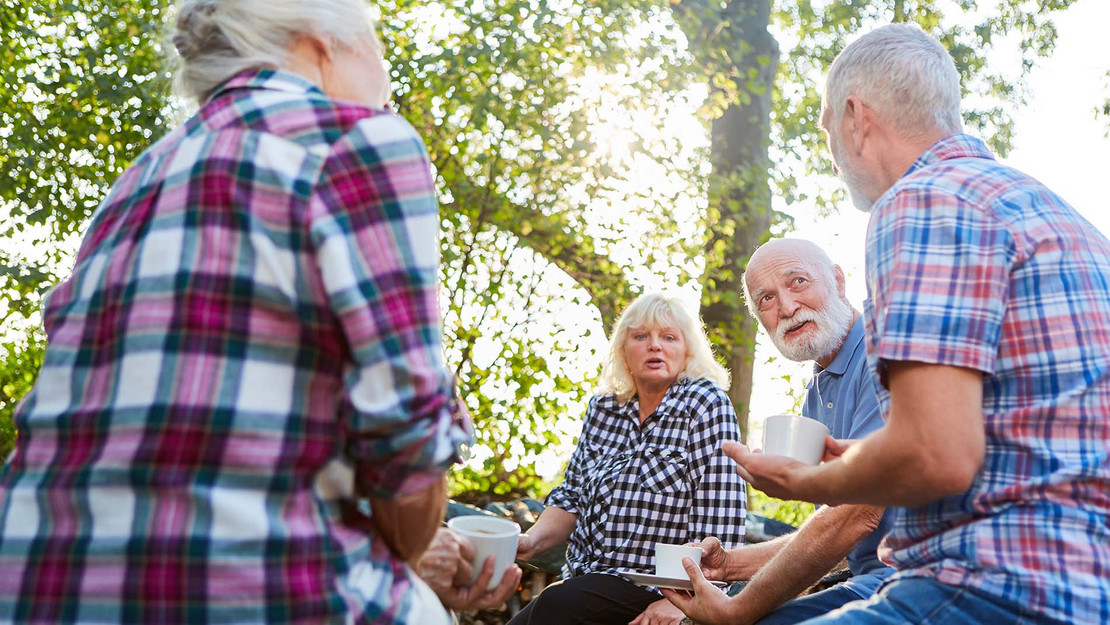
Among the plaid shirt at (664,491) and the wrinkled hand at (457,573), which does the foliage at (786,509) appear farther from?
the wrinkled hand at (457,573)

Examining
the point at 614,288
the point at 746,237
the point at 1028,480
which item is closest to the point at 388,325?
the point at 1028,480

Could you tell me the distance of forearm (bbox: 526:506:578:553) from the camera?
363cm

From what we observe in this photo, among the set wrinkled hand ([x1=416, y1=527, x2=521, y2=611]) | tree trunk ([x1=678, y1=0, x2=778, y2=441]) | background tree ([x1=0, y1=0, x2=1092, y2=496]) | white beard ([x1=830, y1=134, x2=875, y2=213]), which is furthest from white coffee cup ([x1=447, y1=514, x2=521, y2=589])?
tree trunk ([x1=678, y1=0, x2=778, y2=441])

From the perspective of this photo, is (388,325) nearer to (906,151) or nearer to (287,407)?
(287,407)

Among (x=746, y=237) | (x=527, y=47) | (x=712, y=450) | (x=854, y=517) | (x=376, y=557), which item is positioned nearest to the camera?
(x=376, y=557)

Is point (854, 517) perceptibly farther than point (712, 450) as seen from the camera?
No

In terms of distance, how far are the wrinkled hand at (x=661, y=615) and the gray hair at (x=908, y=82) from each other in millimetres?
1834

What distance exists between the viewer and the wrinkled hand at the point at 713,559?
2959mm

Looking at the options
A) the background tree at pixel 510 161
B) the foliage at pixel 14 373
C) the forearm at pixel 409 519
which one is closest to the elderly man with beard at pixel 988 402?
the forearm at pixel 409 519

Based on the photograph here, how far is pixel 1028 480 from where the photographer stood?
146 cm

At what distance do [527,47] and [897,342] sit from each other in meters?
4.88

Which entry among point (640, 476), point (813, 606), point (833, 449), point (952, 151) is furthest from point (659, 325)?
point (952, 151)

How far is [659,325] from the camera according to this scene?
3.89 metres

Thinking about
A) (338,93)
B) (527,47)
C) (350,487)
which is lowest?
(350,487)
